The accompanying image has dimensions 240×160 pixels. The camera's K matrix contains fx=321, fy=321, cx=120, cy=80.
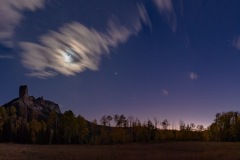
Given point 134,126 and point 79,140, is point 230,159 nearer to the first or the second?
point 79,140

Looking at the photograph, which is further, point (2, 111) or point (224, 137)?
point (2, 111)

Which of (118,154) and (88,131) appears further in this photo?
(88,131)

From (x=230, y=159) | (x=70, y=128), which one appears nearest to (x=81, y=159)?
(x=230, y=159)

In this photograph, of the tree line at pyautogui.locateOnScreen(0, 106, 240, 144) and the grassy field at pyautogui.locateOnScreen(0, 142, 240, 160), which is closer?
the grassy field at pyautogui.locateOnScreen(0, 142, 240, 160)

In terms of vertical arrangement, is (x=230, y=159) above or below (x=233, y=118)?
below

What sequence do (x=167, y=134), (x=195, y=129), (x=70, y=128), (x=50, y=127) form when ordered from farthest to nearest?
(x=195, y=129)
(x=167, y=134)
(x=50, y=127)
(x=70, y=128)

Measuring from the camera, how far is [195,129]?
183000mm

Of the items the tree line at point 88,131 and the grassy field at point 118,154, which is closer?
the grassy field at point 118,154

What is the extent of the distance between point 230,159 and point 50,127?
121 metres

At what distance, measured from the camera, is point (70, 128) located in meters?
135

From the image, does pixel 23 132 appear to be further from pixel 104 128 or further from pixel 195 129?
pixel 195 129

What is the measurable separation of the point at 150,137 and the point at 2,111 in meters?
71.5

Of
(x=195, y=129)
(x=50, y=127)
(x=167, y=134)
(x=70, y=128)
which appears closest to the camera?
(x=70, y=128)

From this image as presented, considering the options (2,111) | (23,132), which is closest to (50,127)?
(23,132)
